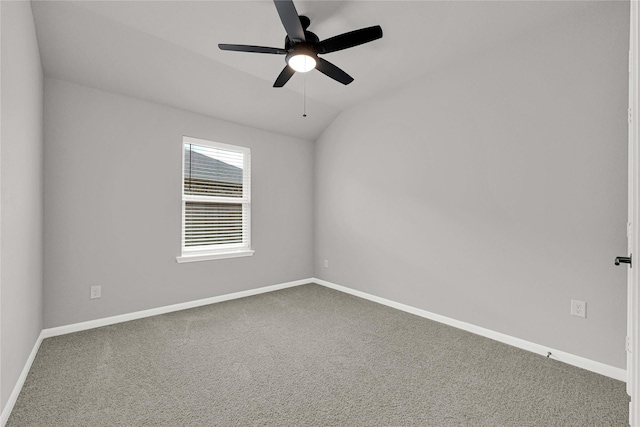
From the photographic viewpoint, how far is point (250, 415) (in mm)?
1664

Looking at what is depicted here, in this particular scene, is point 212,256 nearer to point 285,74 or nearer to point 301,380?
point 301,380

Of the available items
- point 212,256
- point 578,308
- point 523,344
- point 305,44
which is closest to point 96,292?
point 212,256

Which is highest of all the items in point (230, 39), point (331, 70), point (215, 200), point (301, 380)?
point (230, 39)

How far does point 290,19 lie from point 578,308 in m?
2.93

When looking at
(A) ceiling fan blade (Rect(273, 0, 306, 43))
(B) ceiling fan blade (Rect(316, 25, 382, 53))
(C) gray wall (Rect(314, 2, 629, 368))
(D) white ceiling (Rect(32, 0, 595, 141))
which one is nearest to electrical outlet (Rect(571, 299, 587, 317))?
(C) gray wall (Rect(314, 2, 629, 368))

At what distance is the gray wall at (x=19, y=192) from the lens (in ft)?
5.26

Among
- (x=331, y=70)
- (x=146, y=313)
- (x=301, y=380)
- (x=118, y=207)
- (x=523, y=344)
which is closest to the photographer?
(x=301, y=380)

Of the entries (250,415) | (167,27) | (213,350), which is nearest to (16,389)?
(213,350)

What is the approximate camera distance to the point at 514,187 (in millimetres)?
2604

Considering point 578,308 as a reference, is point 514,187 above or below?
above

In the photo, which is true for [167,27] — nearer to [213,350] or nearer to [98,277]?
[98,277]

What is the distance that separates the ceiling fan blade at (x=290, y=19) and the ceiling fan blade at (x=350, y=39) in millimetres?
174

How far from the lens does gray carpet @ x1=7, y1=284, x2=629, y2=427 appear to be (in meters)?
1.66

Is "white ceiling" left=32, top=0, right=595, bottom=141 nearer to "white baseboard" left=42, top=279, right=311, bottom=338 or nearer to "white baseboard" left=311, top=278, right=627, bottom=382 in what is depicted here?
"white baseboard" left=42, top=279, right=311, bottom=338
